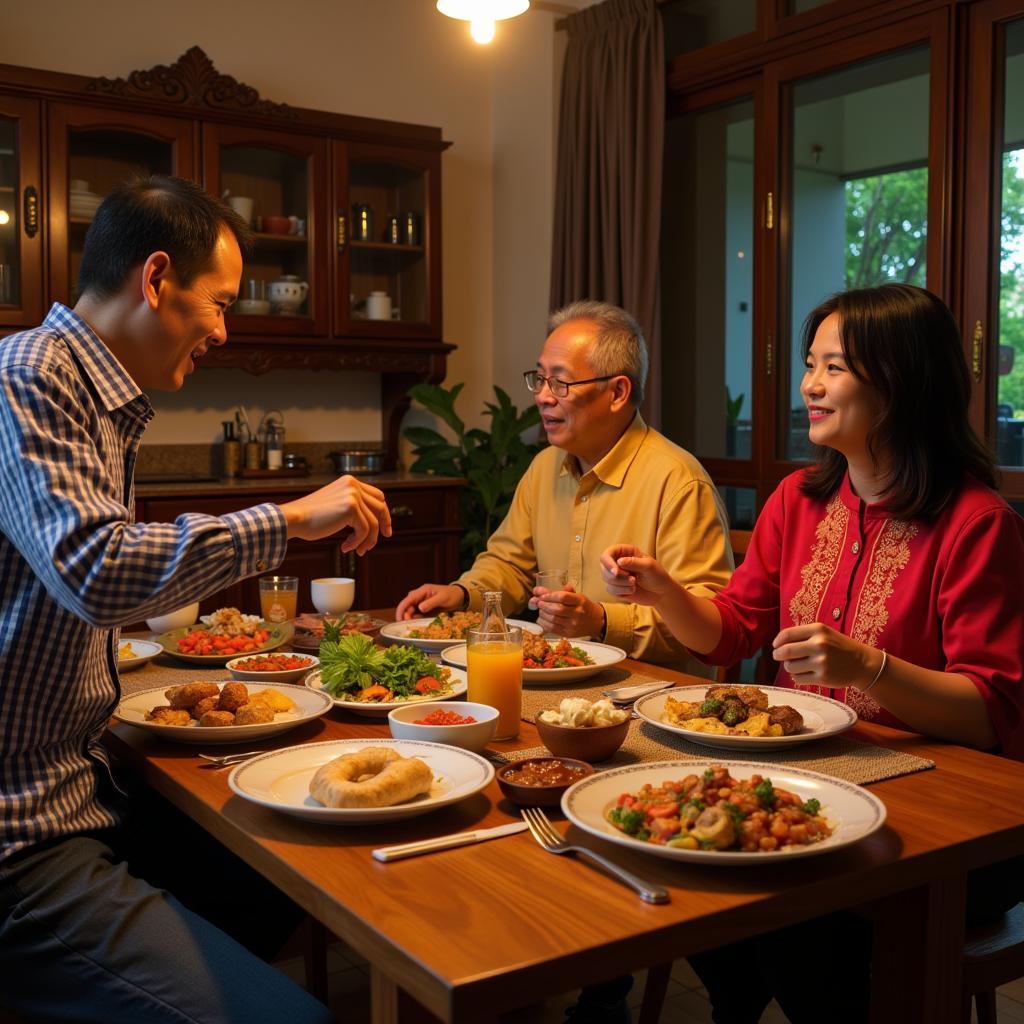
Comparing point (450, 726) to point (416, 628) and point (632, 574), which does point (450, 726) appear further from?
point (416, 628)

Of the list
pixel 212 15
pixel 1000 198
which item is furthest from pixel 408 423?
pixel 1000 198

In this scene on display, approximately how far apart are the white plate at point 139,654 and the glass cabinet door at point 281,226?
7.58 feet

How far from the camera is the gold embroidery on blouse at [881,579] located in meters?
1.82

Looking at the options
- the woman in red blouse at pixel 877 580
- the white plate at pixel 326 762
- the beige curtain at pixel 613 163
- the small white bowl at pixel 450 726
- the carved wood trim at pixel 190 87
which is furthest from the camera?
the beige curtain at pixel 613 163

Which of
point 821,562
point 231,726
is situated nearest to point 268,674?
point 231,726

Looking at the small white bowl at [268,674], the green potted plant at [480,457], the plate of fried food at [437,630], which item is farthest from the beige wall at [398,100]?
the small white bowl at [268,674]

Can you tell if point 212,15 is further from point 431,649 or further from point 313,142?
point 431,649

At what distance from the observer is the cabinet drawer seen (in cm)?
442

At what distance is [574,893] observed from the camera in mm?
1076

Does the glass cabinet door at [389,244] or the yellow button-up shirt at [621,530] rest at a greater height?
the glass cabinet door at [389,244]

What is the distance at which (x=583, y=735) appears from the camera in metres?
1.43

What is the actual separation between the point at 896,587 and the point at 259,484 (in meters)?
2.76

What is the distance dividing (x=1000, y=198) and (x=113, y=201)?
2.57 metres

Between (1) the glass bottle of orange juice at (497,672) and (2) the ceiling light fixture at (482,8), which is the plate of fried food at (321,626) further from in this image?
(2) the ceiling light fixture at (482,8)
